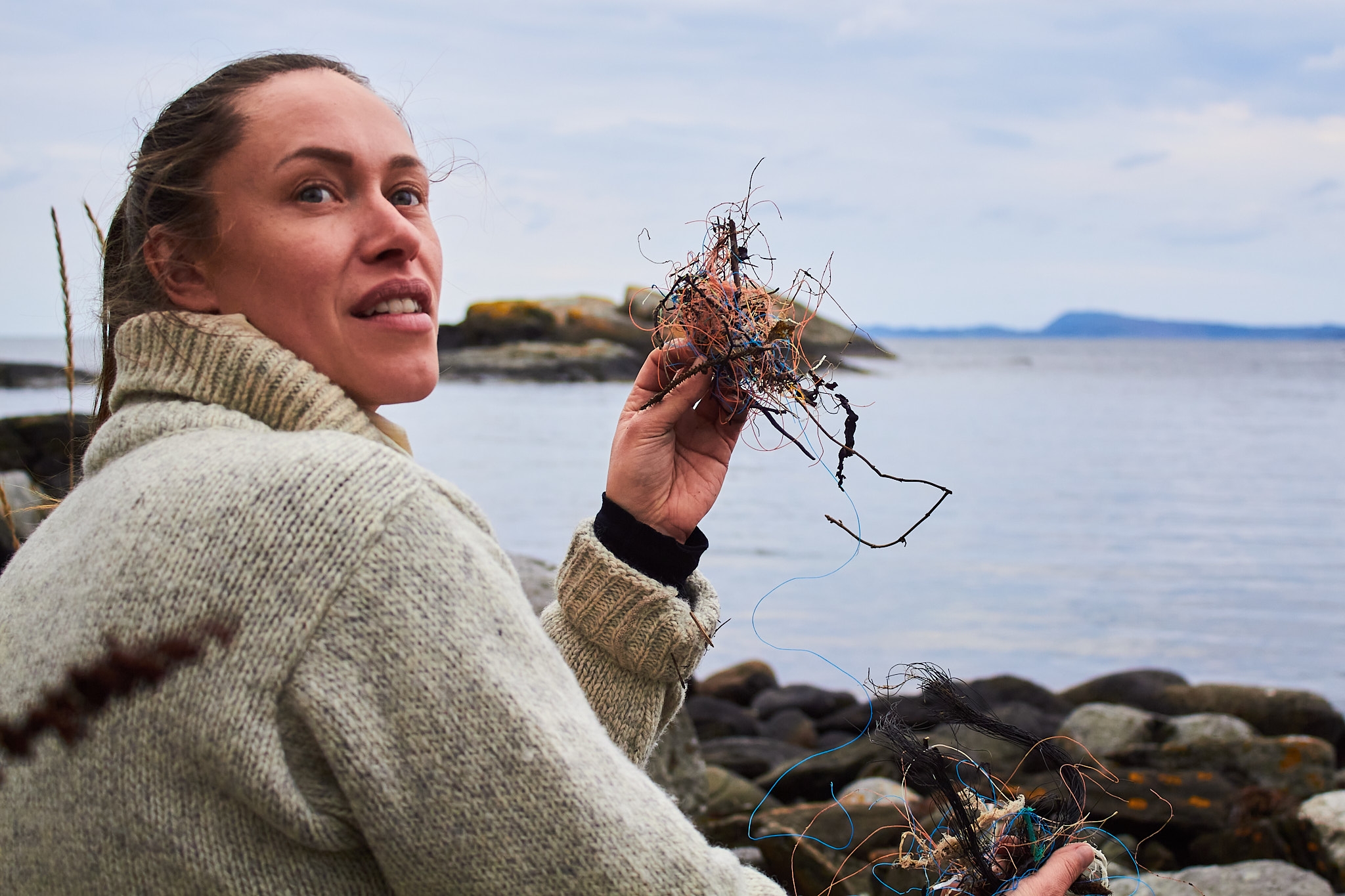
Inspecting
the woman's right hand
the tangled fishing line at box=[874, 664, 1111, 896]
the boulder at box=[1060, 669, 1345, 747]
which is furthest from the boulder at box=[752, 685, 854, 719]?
the woman's right hand

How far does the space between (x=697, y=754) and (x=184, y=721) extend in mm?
4871

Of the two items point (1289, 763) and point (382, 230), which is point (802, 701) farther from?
point (382, 230)

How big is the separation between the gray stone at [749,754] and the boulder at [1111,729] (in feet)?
6.22

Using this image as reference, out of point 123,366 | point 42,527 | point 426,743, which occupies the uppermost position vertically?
point 123,366

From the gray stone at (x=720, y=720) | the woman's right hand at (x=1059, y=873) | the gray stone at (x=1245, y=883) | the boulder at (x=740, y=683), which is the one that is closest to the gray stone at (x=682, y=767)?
the gray stone at (x=1245, y=883)

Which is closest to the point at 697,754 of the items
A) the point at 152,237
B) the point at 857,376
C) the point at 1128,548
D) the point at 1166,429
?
the point at 152,237

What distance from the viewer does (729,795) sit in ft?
21.4

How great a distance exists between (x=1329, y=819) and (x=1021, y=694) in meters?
3.14

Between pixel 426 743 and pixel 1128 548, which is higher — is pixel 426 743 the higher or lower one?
the higher one

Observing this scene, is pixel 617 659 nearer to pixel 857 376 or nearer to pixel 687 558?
pixel 687 558

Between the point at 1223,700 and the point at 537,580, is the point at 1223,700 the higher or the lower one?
the lower one

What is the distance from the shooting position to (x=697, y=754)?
5902 mm

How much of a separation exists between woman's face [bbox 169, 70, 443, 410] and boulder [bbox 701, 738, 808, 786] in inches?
245

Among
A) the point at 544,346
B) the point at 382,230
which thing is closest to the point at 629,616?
the point at 382,230
